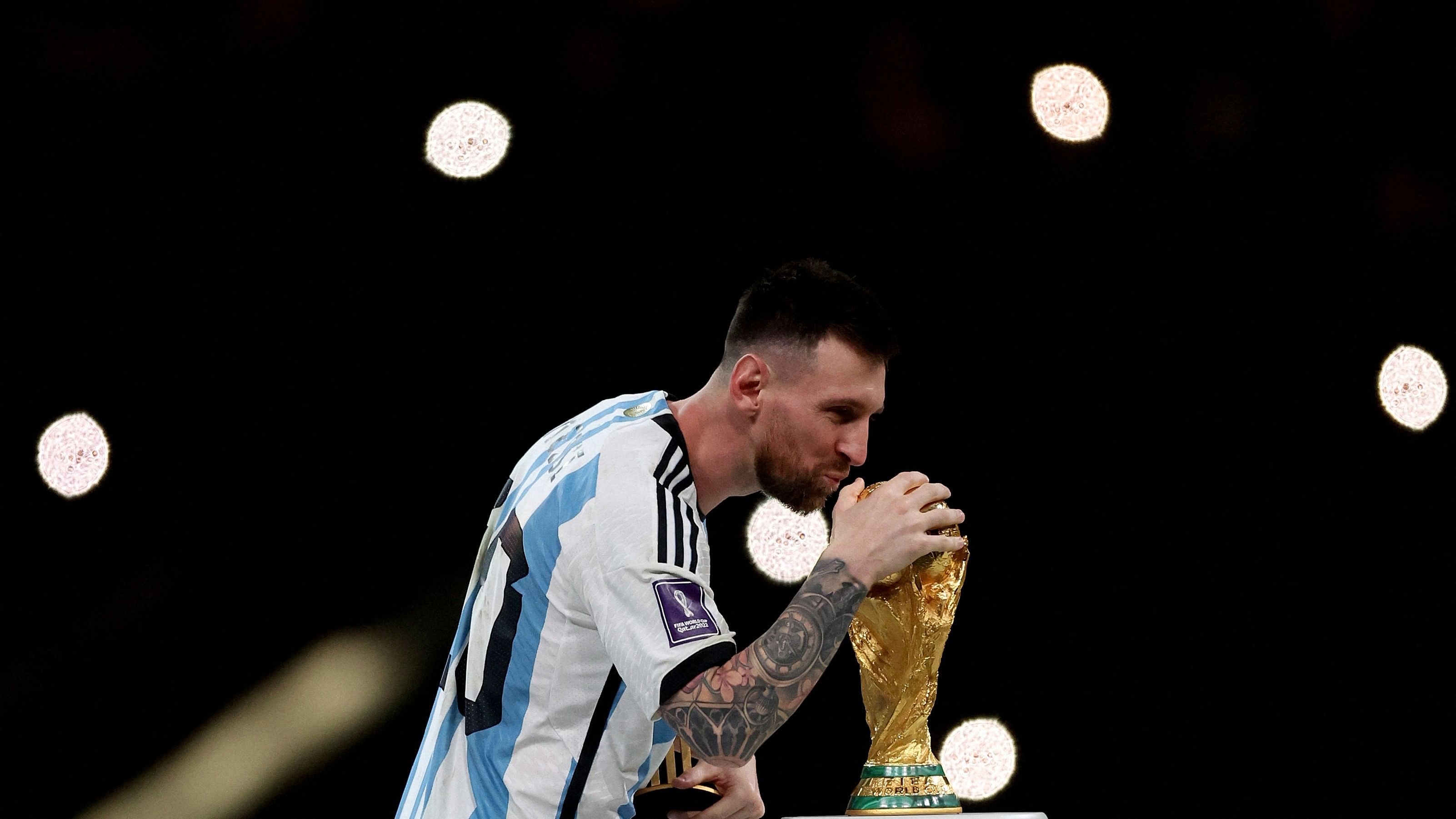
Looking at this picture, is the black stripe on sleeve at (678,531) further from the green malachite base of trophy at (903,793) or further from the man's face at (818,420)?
the green malachite base of trophy at (903,793)

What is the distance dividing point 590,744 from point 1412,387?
1932mm

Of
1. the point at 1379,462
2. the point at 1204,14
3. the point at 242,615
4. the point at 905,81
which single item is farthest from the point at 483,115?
the point at 1379,462

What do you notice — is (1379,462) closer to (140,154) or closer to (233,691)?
(233,691)

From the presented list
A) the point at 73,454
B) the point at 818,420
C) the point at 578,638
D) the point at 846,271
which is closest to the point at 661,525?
the point at 578,638

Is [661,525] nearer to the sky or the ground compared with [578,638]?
nearer to the sky

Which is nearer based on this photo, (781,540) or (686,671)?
(686,671)

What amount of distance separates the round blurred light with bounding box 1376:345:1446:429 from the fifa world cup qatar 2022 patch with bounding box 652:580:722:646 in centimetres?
184

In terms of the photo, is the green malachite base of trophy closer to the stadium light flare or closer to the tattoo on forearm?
the tattoo on forearm

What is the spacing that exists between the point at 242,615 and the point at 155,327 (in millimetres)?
533

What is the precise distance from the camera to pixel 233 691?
2246 millimetres

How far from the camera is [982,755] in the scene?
2.42 m

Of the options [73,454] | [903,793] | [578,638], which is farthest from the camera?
[73,454]

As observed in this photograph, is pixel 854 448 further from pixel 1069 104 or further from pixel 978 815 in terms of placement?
pixel 1069 104

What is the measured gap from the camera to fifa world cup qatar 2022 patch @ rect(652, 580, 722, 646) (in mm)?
1105
